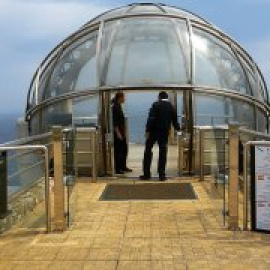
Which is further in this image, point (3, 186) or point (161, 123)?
point (161, 123)

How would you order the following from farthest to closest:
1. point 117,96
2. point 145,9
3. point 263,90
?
point 263,90 < point 145,9 < point 117,96

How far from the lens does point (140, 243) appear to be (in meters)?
7.02

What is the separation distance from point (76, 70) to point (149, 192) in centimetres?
443

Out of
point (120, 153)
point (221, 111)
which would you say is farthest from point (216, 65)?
point (120, 153)

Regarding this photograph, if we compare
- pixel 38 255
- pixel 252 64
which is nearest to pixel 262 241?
pixel 38 255

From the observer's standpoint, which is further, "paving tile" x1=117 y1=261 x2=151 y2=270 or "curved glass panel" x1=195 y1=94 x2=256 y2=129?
"curved glass panel" x1=195 y1=94 x2=256 y2=129

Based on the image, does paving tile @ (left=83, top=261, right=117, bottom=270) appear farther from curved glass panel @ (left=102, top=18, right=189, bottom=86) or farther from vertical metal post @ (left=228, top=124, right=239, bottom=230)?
curved glass panel @ (left=102, top=18, right=189, bottom=86)

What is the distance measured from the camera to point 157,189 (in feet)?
38.1

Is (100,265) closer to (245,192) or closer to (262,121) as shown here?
(245,192)

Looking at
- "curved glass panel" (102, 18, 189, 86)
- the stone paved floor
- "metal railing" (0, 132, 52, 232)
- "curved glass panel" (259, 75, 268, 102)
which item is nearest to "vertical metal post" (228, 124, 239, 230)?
the stone paved floor

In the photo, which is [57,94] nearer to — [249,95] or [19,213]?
[249,95]

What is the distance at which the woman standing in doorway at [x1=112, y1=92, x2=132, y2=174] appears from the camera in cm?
1367

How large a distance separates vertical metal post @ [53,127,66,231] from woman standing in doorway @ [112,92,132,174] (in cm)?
577

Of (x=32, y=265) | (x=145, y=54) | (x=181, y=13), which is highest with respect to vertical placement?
(x=181, y=13)
